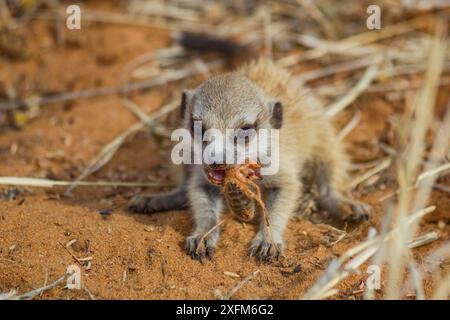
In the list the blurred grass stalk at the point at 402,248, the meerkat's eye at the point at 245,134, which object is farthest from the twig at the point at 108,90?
the blurred grass stalk at the point at 402,248

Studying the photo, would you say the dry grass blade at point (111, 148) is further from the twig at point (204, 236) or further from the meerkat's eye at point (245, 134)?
the meerkat's eye at point (245, 134)

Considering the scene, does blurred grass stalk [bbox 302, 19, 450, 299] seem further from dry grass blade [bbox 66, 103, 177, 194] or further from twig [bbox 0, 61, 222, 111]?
twig [bbox 0, 61, 222, 111]

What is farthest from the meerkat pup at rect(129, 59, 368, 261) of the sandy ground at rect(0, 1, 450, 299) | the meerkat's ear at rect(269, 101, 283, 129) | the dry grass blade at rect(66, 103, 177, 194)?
the dry grass blade at rect(66, 103, 177, 194)

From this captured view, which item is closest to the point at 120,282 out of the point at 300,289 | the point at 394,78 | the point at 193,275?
the point at 193,275

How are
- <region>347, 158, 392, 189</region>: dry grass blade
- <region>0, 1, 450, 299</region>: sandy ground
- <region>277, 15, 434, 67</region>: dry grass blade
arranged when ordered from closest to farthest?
<region>0, 1, 450, 299</region>: sandy ground → <region>347, 158, 392, 189</region>: dry grass blade → <region>277, 15, 434, 67</region>: dry grass blade

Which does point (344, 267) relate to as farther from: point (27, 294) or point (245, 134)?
point (27, 294)

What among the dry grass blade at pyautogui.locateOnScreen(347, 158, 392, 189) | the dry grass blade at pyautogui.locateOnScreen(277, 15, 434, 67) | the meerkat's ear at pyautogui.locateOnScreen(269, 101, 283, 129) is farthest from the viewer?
the dry grass blade at pyautogui.locateOnScreen(277, 15, 434, 67)

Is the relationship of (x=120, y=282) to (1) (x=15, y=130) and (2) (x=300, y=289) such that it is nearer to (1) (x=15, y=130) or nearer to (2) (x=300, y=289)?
(2) (x=300, y=289)

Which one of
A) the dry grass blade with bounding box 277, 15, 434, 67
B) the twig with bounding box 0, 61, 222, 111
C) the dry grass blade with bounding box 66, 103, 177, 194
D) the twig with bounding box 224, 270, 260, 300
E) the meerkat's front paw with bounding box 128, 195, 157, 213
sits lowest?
the twig with bounding box 224, 270, 260, 300
